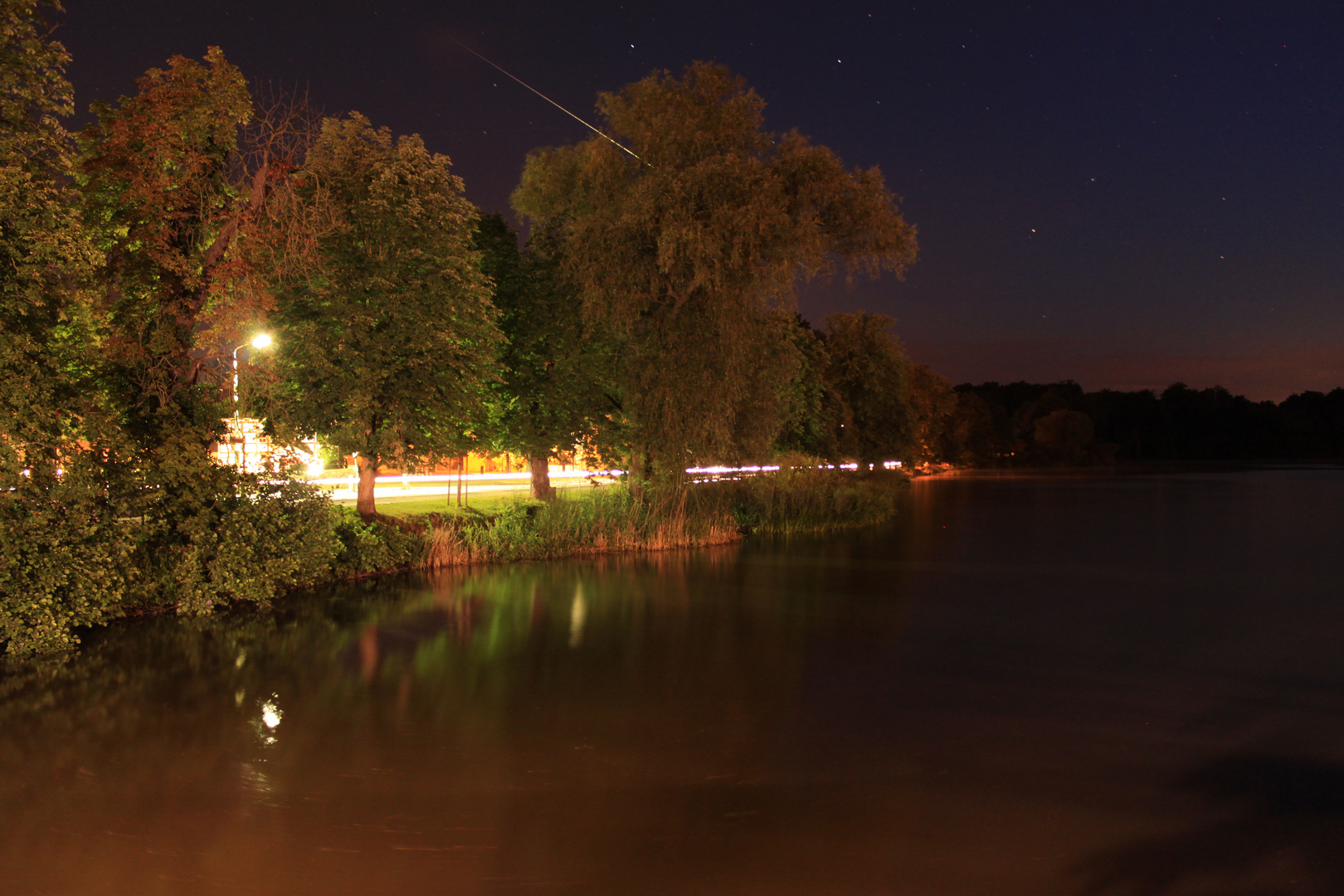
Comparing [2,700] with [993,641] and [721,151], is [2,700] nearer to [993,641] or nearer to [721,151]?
[993,641]

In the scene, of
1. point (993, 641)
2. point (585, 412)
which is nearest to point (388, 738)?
point (993, 641)

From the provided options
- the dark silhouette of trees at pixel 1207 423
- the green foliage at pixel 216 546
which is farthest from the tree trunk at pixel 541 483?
the dark silhouette of trees at pixel 1207 423

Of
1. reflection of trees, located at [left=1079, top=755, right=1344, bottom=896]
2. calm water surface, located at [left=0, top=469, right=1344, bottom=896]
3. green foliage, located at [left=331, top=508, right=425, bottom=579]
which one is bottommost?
reflection of trees, located at [left=1079, top=755, right=1344, bottom=896]

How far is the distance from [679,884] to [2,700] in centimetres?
838

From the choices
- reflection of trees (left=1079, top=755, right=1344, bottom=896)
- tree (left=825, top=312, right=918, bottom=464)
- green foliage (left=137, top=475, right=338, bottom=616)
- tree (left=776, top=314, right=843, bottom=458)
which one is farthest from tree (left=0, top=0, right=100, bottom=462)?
tree (left=825, top=312, right=918, bottom=464)

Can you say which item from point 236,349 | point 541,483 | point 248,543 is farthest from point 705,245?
point 248,543

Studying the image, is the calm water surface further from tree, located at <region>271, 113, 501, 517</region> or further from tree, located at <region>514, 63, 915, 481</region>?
tree, located at <region>514, 63, 915, 481</region>

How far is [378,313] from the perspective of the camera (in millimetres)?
18703

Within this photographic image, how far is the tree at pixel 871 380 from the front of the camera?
5697cm

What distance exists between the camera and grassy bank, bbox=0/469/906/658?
38.3ft

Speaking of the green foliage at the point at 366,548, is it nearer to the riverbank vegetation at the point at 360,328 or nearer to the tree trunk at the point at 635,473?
the riverbank vegetation at the point at 360,328

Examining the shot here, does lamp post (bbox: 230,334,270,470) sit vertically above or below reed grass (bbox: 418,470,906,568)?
above

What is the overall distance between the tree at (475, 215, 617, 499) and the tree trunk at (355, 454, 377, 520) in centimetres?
486

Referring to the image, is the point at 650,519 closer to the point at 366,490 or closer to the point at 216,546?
the point at 366,490
